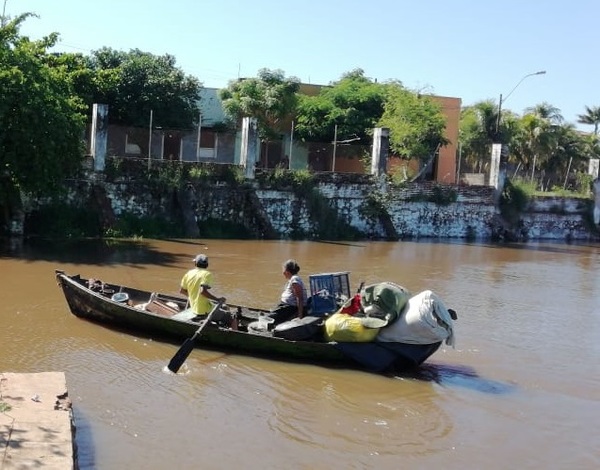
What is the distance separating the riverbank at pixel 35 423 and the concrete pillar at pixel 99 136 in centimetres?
1788

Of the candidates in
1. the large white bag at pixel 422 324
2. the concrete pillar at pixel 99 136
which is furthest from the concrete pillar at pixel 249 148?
Result: the large white bag at pixel 422 324

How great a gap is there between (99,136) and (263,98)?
36.6ft

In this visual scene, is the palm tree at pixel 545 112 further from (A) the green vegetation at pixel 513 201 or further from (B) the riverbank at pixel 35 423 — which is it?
(B) the riverbank at pixel 35 423

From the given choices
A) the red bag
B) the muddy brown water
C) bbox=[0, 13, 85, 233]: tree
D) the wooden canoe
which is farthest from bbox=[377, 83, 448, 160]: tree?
the red bag

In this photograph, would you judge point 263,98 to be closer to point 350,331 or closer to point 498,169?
point 498,169

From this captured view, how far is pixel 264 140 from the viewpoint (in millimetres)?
34625

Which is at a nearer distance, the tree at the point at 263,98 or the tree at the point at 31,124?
the tree at the point at 31,124

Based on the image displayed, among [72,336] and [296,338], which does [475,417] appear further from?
[72,336]

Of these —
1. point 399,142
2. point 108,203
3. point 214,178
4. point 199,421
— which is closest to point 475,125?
point 399,142

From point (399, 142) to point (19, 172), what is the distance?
1826 centimetres

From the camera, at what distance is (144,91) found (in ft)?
104

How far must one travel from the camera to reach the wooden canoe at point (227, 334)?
997cm

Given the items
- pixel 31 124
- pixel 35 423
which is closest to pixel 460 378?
pixel 35 423

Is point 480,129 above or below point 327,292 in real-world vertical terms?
above
